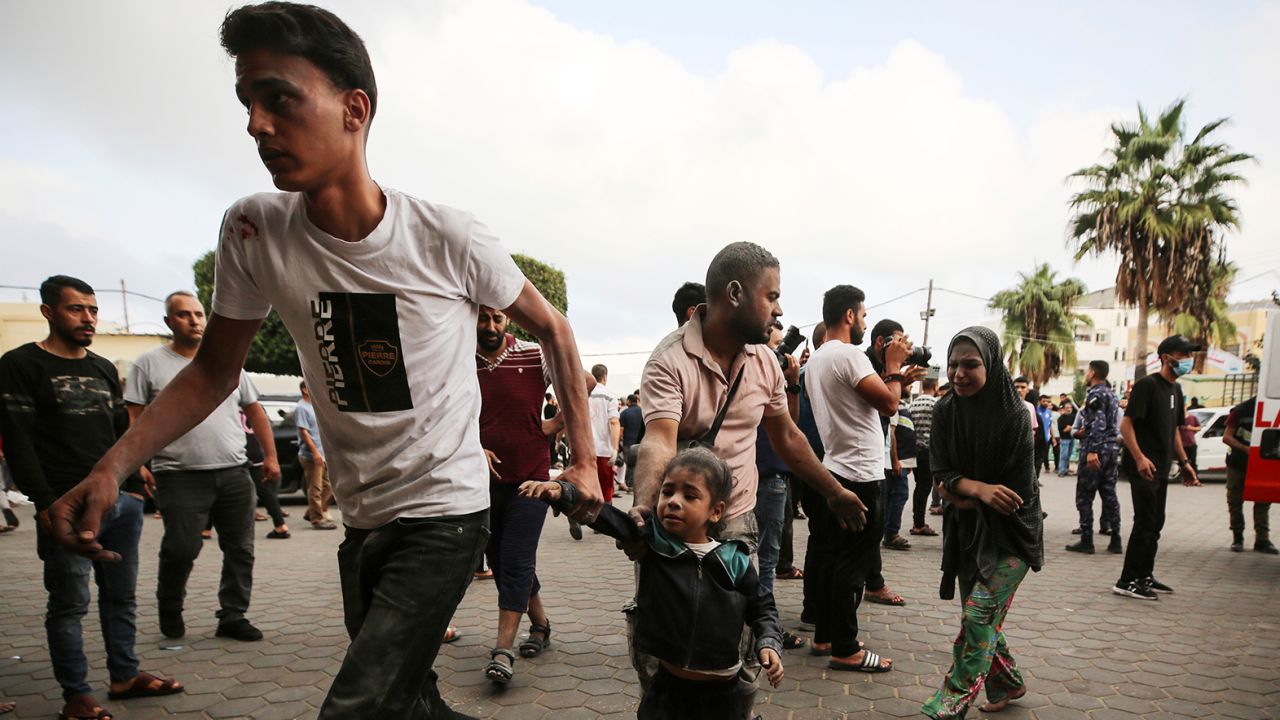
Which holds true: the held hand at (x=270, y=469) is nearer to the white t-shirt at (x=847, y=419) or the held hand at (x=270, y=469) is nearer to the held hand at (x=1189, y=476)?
the white t-shirt at (x=847, y=419)

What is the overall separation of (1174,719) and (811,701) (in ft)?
5.68

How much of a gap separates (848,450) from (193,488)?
4166 mm

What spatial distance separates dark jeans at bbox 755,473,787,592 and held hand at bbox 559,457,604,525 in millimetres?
2573

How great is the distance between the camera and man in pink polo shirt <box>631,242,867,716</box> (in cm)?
296

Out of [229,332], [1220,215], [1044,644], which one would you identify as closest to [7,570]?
[229,332]

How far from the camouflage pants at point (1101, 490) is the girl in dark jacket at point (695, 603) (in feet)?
23.8

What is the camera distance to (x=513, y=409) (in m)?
4.64

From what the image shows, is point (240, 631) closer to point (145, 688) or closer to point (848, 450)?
point (145, 688)

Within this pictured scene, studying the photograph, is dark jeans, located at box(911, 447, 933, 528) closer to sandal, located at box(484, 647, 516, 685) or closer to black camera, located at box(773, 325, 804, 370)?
black camera, located at box(773, 325, 804, 370)

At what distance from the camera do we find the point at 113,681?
154 inches

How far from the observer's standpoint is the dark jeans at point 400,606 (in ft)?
5.95

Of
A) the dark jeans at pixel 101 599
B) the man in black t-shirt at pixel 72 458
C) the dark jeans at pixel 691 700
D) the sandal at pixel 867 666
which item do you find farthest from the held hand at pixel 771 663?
the man in black t-shirt at pixel 72 458

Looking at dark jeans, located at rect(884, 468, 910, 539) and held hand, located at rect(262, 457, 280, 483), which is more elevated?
held hand, located at rect(262, 457, 280, 483)

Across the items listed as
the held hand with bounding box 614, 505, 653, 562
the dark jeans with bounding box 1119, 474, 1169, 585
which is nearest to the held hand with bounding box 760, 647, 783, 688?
the held hand with bounding box 614, 505, 653, 562
